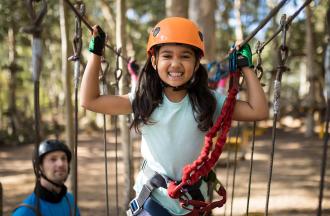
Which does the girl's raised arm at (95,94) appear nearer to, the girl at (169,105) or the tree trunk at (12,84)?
the girl at (169,105)

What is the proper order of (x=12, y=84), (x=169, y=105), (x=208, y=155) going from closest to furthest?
(x=208, y=155) < (x=169, y=105) < (x=12, y=84)

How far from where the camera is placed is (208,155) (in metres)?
1.35

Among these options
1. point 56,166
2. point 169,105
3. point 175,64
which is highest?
point 175,64

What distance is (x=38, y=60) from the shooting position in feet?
2.99

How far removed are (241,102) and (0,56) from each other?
21.5 m

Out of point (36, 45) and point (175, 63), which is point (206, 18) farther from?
point (36, 45)

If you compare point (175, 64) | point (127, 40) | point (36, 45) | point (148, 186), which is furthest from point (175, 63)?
point (127, 40)

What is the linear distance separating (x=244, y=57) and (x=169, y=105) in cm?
34

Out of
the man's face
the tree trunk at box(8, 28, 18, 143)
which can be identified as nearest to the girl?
the man's face

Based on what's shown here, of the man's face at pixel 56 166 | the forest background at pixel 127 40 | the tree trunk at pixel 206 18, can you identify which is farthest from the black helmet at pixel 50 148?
the tree trunk at pixel 206 18

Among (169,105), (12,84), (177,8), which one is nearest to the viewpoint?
(169,105)

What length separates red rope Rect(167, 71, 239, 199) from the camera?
4.33 feet

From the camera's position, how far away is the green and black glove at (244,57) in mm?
1421

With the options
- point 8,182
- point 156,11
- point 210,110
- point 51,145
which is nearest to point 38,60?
point 210,110
